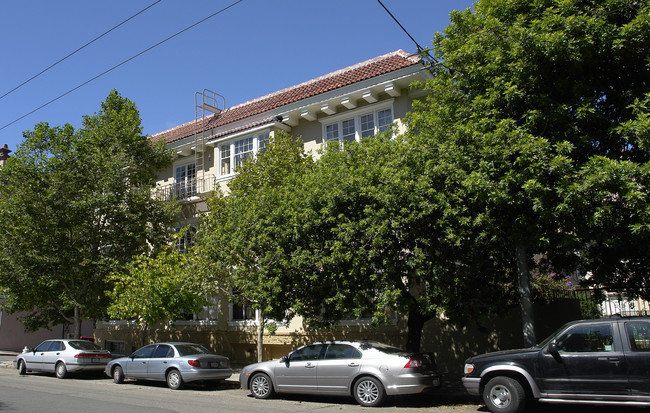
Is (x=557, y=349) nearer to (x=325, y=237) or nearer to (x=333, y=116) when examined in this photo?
(x=325, y=237)

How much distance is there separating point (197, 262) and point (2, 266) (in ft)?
29.4

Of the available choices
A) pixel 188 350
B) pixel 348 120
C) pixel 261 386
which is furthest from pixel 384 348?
pixel 348 120

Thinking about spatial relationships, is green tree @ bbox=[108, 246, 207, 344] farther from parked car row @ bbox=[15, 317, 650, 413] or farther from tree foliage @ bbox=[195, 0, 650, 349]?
tree foliage @ bbox=[195, 0, 650, 349]

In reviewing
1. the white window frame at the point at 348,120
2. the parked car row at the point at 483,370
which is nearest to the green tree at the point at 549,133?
the parked car row at the point at 483,370

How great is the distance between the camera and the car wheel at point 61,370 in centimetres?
1683

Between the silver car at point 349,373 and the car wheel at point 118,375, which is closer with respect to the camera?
the silver car at point 349,373

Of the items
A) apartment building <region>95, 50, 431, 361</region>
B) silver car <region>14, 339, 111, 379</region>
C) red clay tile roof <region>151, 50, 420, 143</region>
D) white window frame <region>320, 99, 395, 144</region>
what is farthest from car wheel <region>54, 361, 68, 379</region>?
white window frame <region>320, 99, 395, 144</region>

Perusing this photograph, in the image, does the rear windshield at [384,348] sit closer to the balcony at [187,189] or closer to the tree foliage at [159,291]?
the tree foliage at [159,291]

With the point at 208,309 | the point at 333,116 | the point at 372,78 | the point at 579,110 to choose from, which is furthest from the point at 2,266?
the point at 579,110

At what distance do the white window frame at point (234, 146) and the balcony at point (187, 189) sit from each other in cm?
67

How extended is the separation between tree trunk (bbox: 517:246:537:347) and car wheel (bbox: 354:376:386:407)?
362cm

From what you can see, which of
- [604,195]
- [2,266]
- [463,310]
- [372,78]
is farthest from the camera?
[2,266]

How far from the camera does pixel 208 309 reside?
69.0ft

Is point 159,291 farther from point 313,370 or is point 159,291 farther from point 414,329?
point 414,329
